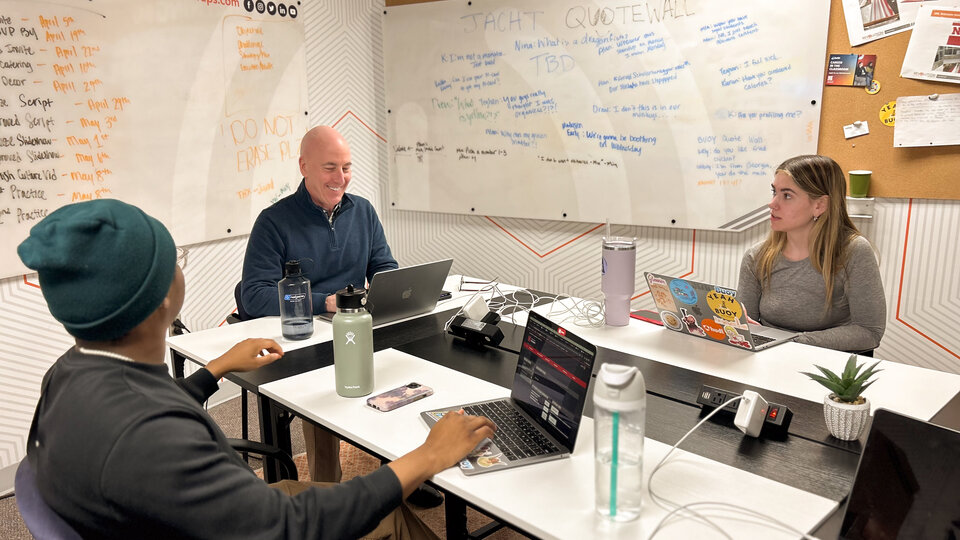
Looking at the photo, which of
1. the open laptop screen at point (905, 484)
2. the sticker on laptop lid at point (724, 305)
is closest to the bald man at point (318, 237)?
the sticker on laptop lid at point (724, 305)

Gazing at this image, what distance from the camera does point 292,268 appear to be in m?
2.05

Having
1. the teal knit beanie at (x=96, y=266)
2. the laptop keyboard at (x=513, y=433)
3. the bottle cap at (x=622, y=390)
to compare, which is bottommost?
the laptop keyboard at (x=513, y=433)

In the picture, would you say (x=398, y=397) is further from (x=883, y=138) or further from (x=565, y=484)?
(x=883, y=138)

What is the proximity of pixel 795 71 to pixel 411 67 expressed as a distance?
2150mm

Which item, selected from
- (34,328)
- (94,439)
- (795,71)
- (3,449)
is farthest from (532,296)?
(3,449)

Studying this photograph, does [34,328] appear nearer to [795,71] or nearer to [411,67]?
[411,67]

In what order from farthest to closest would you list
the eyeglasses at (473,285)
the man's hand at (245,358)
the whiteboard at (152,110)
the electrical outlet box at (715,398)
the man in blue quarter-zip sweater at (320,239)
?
the eyeglasses at (473,285)
the whiteboard at (152,110)
the man in blue quarter-zip sweater at (320,239)
the man's hand at (245,358)
the electrical outlet box at (715,398)

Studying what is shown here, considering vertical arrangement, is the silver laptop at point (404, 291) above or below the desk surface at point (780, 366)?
above

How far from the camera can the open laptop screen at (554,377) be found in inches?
51.2

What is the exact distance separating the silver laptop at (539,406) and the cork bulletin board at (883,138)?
79.7 inches

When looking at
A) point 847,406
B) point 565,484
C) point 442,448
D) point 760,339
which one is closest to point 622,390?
point 565,484

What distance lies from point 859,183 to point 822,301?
2.46 feet

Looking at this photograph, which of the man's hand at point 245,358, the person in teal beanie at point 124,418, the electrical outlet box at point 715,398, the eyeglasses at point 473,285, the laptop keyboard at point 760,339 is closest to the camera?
the person in teal beanie at point 124,418

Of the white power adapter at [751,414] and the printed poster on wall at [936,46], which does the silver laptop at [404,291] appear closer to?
the white power adapter at [751,414]
